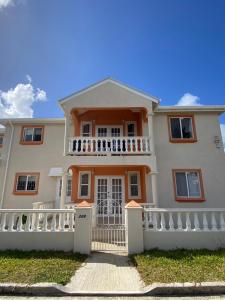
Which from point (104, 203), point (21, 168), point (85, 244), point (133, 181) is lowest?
point (85, 244)

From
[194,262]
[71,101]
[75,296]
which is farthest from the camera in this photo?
[71,101]

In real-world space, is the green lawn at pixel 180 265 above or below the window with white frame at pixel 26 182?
below

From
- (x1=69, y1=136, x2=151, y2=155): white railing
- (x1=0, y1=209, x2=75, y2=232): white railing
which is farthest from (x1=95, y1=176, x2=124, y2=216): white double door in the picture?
(x1=0, y1=209, x2=75, y2=232): white railing

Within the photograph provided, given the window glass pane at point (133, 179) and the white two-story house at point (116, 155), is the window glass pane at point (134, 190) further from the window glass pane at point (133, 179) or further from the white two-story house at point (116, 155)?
the window glass pane at point (133, 179)

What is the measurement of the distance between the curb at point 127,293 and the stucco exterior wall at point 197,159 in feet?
24.6

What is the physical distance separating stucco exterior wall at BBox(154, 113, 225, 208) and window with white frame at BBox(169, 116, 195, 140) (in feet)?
1.25

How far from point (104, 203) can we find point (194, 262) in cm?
763

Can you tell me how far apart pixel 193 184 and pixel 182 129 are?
3.73 metres

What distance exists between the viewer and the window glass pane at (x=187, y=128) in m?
13.5

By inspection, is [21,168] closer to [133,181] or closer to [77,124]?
[77,124]

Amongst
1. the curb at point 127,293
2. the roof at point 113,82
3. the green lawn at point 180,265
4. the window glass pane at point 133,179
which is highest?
the roof at point 113,82

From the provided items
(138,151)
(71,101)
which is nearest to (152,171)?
(138,151)

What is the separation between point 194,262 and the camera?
636cm

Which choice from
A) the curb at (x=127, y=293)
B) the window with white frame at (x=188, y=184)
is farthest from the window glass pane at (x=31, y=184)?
the curb at (x=127, y=293)
